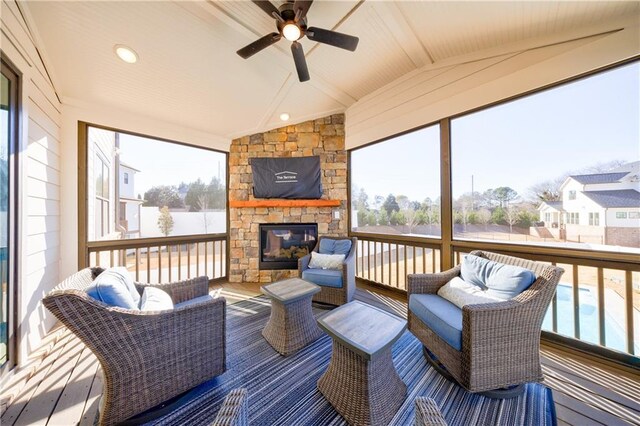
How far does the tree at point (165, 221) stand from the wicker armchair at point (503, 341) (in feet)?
12.8

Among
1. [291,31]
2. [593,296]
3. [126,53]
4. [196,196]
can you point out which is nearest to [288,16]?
[291,31]

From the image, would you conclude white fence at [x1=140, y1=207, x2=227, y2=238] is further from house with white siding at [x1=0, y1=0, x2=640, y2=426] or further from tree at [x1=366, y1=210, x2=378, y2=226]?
tree at [x1=366, y1=210, x2=378, y2=226]

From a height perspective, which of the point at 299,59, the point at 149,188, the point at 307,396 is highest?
the point at 299,59

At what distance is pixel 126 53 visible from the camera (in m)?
2.25

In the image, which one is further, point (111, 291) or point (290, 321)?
point (290, 321)

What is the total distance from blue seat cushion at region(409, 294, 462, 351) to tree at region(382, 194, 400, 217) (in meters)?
1.62

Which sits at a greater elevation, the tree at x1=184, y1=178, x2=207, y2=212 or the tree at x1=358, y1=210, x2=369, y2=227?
the tree at x1=184, y1=178, x2=207, y2=212

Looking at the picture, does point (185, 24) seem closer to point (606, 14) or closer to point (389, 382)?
point (389, 382)

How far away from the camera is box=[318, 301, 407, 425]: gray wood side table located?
1391 millimetres

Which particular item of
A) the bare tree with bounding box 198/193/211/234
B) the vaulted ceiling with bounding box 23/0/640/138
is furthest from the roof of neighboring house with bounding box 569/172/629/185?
the bare tree with bounding box 198/193/211/234

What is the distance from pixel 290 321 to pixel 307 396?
0.65m

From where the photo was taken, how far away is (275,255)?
161 inches

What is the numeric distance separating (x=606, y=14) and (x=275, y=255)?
448 centimetres

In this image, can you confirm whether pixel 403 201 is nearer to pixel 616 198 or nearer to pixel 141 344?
pixel 616 198
